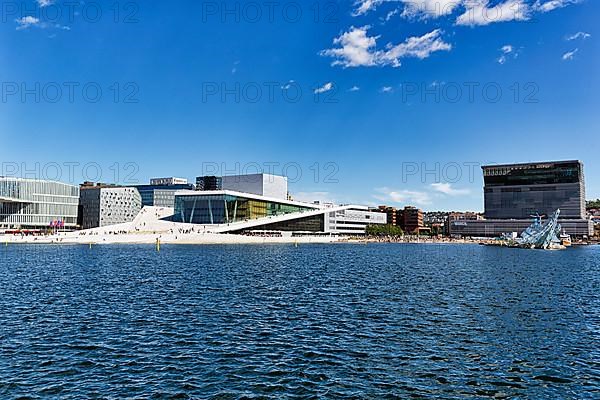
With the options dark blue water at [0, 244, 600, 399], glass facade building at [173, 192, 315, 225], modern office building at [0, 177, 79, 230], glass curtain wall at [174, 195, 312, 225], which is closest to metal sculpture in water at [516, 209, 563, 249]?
glass facade building at [173, 192, 315, 225]

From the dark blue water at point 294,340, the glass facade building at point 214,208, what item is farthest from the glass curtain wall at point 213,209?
the dark blue water at point 294,340

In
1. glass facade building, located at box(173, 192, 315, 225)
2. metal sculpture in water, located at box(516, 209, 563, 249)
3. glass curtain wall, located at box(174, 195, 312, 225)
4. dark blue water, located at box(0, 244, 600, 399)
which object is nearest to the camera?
dark blue water, located at box(0, 244, 600, 399)

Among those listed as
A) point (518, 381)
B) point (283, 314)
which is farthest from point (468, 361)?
point (283, 314)

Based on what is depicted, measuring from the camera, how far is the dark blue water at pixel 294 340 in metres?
18.6

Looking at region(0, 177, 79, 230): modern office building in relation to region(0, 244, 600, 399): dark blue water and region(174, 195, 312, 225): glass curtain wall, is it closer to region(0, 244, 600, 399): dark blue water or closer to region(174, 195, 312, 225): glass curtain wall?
region(174, 195, 312, 225): glass curtain wall

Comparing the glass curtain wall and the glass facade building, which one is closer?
the glass facade building

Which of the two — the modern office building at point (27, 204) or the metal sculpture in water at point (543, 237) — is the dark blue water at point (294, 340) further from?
the modern office building at point (27, 204)

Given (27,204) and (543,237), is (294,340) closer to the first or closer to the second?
(543,237)

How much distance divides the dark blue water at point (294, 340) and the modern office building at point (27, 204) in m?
155

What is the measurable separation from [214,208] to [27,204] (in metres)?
72.3

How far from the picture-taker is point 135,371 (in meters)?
20.0

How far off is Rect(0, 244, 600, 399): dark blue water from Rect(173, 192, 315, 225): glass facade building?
12247 cm

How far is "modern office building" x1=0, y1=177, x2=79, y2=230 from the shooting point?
18175 cm

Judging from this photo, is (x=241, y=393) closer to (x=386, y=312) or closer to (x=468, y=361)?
(x=468, y=361)
